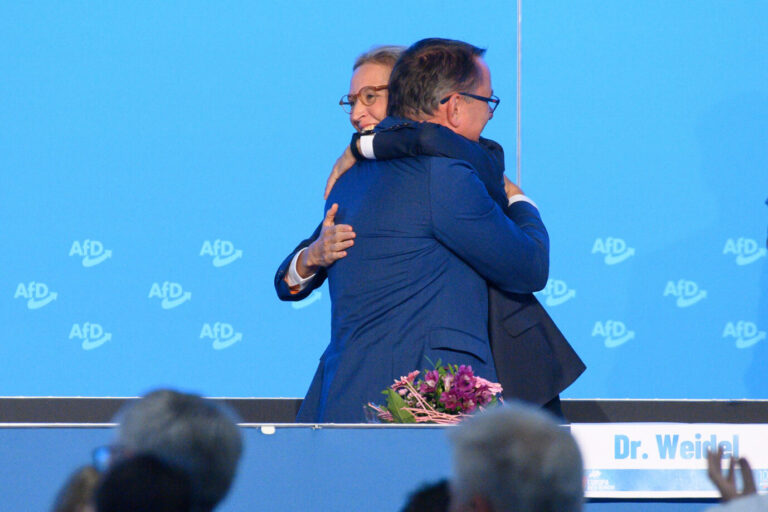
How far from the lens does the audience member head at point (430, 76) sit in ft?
8.47

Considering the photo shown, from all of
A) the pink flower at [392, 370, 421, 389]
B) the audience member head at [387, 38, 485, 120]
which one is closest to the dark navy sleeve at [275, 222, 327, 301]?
the audience member head at [387, 38, 485, 120]

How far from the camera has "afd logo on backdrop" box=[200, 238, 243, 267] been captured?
4.22 metres

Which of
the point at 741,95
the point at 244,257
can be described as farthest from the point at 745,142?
the point at 244,257

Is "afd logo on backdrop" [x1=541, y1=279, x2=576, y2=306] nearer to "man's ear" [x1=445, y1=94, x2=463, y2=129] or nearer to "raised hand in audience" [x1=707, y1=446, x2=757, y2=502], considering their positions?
"man's ear" [x1=445, y1=94, x2=463, y2=129]

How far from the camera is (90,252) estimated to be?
13.7 ft

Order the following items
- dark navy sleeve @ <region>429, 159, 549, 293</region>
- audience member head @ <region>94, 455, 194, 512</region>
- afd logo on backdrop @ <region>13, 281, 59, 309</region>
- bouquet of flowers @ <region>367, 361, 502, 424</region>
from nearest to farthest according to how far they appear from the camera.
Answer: audience member head @ <region>94, 455, 194, 512</region> < bouquet of flowers @ <region>367, 361, 502, 424</region> < dark navy sleeve @ <region>429, 159, 549, 293</region> < afd logo on backdrop @ <region>13, 281, 59, 309</region>

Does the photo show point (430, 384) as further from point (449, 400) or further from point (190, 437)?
point (190, 437)

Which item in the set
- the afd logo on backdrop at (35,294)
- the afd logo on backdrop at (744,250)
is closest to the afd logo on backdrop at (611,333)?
the afd logo on backdrop at (744,250)

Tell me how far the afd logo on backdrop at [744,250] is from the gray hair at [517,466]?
322 centimetres

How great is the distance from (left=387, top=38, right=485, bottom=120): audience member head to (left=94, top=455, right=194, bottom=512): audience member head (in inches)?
61.5

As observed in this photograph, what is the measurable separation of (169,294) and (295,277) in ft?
4.85

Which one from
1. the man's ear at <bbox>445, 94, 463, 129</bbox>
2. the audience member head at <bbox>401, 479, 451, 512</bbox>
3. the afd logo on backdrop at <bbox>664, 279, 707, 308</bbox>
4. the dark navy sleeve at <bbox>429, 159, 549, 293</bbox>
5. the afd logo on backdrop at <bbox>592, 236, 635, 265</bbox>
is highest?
the man's ear at <bbox>445, 94, 463, 129</bbox>

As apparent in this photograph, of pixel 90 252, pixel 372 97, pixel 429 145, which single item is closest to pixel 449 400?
pixel 429 145

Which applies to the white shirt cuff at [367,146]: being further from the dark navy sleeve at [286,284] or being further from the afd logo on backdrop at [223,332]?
the afd logo on backdrop at [223,332]
